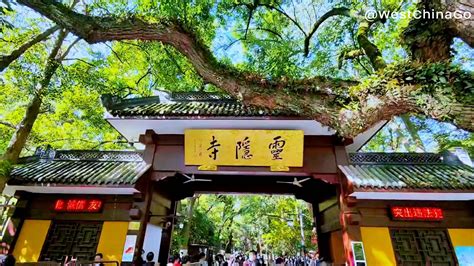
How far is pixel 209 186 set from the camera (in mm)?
9086

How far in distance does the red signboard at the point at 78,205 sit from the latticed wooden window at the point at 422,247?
7.13 metres

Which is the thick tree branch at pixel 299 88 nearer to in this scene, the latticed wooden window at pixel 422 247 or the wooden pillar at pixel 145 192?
the wooden pillar at pixel 145 192

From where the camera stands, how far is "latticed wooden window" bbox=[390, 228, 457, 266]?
606 centimetres

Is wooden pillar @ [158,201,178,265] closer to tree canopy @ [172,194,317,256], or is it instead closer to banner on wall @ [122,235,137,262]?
banner on wall @ [122,235,137,262]

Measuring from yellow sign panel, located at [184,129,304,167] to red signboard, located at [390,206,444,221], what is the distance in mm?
2508

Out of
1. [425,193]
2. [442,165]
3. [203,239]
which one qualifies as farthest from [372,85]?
[203,239]

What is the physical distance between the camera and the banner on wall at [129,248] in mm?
6125

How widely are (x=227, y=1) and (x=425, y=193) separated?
7738mm

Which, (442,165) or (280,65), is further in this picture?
(280,65)

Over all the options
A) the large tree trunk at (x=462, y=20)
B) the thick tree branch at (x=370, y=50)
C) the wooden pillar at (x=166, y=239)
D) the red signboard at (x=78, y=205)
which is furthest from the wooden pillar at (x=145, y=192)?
the large tree trunk at (x=462, y=20)

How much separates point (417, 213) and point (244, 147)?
4.38 metres

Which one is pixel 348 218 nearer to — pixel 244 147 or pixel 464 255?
pixel 464 255

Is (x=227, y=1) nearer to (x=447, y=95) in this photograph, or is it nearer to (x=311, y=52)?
(x=311, y=52)

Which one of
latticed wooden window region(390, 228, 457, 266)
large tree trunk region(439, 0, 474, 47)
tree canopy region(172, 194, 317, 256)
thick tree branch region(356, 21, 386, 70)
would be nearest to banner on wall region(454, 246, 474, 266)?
latticed wooden window region(390, 228, 457, 266)
